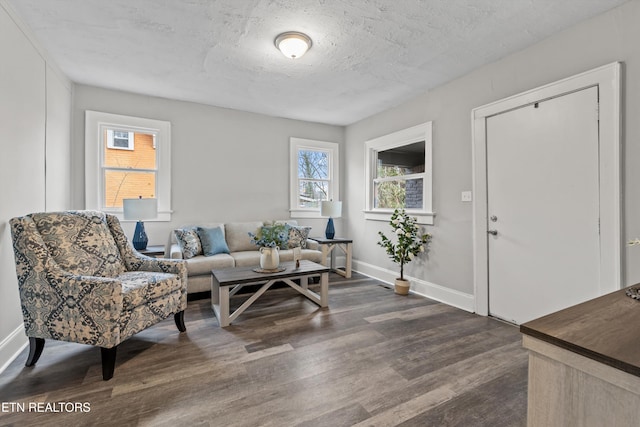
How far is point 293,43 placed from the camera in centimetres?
245

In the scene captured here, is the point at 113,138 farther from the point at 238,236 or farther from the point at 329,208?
the point at 329,208

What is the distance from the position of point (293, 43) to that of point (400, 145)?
220cm

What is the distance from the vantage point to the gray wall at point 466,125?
6.75ft

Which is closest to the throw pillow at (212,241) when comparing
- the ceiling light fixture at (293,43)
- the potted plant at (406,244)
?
the potted plant at (406,244)

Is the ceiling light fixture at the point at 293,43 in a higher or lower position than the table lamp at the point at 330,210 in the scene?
higher

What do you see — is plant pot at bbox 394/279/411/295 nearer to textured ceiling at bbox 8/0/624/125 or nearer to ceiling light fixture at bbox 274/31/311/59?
textured ceiling at bbox 8/0/624/125

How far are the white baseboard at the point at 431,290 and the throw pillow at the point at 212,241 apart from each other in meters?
2.20

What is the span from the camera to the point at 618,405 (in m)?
0.69

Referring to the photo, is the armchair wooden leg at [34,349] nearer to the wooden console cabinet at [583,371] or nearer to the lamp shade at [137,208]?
the lamp shade at [137,208]

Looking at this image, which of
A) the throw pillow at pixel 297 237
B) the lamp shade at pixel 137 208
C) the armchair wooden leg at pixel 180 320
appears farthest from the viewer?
the throw pillow at pixel 297 237

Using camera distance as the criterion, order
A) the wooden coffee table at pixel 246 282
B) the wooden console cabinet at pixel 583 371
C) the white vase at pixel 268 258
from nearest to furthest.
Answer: the wooden console cabinet at pixel 583 371 → the wooden coffee table at pixel 246 282 → the white vase at pixel 268 258

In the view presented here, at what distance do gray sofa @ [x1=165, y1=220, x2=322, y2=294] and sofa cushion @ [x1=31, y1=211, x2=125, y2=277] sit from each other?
0.96 metres

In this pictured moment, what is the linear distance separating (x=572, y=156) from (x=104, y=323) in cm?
359

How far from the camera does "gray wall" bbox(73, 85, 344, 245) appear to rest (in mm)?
3674
